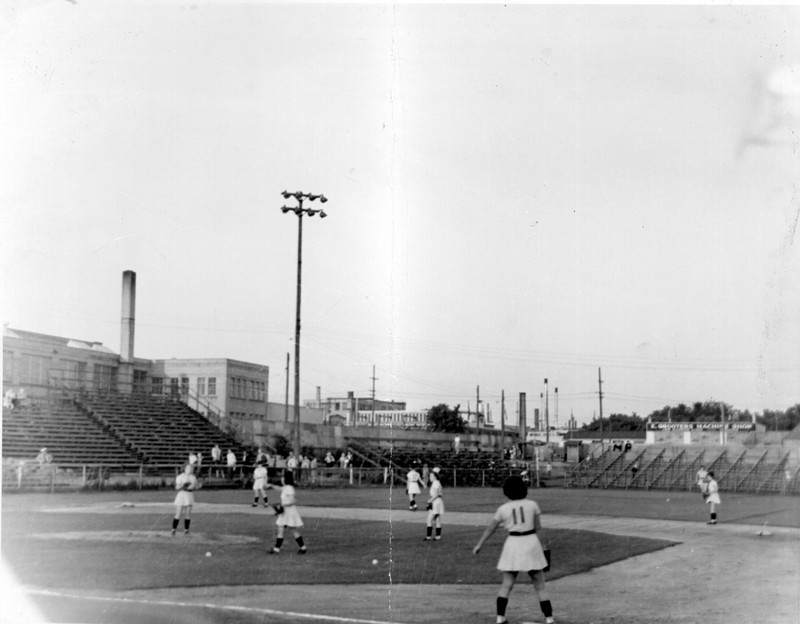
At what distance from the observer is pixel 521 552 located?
9.07 m

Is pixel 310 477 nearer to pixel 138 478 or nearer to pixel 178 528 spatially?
pixel 138 478

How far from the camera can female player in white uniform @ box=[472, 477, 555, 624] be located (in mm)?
9016

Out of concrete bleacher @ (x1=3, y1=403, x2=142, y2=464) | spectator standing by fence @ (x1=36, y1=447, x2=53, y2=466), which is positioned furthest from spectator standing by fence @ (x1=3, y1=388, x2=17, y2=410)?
spectator standing by fence @ (x1=36, y1=447, x2=53, y2=466)

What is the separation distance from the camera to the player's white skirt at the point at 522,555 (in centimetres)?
902

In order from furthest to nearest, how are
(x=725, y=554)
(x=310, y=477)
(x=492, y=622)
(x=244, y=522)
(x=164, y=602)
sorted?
1. (x=310, y=477)
2. (x=244, y=522)
3. (x=725, y=554)
4. (x=164, y=602)
5. (x=492, y=622)

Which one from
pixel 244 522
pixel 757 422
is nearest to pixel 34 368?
pixel 244 522

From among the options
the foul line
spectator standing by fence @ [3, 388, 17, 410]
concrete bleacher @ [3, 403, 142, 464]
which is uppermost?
spectator standing by fence @ [3, 388, 17, 410]

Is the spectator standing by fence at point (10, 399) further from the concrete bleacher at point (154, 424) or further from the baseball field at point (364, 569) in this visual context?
the baseball field at point (364, 569)

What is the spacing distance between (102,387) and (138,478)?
10.6ft

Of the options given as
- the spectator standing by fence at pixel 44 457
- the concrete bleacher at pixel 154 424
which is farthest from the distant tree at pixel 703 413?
the spectator standing by fence at pixel 44 457

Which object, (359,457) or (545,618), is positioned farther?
(359,457)

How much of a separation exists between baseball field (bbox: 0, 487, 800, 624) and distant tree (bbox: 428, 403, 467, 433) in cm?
5827

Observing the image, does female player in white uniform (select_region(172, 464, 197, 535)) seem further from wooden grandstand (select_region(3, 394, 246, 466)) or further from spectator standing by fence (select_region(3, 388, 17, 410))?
spectator standing by fence (select_region(3, 388, 17, 410))

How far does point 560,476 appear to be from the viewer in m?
47.0
